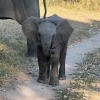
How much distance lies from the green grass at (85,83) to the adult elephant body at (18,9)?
1.38 m

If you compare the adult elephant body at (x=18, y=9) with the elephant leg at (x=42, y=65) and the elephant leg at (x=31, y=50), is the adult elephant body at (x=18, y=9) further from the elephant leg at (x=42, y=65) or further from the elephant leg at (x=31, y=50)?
the elephant leg at (x=42, y=65)

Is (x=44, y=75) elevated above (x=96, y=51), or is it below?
above

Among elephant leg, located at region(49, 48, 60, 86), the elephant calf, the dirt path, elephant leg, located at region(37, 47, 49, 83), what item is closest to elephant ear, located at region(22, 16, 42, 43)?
the elephant calf

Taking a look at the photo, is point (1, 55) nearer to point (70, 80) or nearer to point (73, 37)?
point (70, 80)

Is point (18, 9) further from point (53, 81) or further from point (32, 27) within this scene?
point (53, 81)

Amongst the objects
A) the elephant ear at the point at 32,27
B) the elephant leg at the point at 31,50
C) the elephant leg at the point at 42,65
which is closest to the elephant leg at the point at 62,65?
the elephant leg at the point at 42,65

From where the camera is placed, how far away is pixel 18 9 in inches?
387

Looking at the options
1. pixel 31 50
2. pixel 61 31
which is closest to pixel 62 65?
pixel 61 31

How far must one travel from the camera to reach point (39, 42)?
7.32m

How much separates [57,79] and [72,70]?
4.71 ft

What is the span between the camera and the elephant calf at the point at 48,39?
7.16 m

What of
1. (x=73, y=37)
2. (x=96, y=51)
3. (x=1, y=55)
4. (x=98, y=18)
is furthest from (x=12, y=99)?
(x=98, y=18)

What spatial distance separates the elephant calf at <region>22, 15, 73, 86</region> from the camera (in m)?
7.16

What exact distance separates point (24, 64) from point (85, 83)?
1638mm
